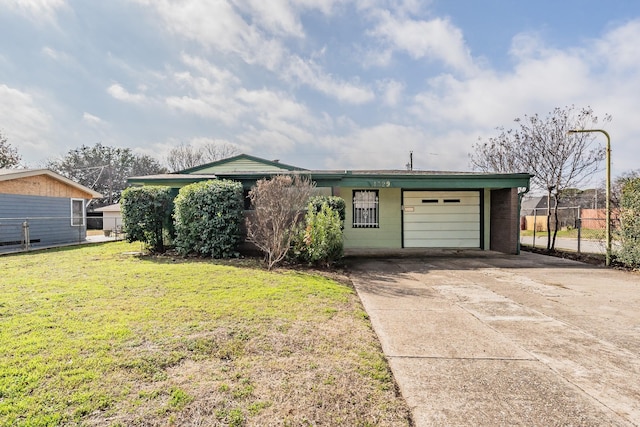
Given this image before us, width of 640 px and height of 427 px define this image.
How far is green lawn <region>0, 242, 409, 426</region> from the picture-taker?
2.08 meters

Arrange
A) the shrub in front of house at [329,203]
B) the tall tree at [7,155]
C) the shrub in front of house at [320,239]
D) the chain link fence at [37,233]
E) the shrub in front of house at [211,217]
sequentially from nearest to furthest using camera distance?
1. the shrub in front of house at [320,239]
2. the shrub in front of house at [329,203]
3. the shrub in front of house at [211,217]
4. the chain link fence at [37,233]
5. the tall tree at [7,155]

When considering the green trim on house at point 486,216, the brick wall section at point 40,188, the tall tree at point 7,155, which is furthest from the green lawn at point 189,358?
the tall tree at point 7,155

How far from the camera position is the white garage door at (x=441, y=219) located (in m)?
12.0

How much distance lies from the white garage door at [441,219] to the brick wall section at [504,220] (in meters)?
0.55

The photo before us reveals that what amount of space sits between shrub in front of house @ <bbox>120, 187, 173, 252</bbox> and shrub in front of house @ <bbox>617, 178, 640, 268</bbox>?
41.9ft

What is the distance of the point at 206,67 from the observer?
11.2m

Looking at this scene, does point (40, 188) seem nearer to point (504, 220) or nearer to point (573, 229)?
point (504, 220)

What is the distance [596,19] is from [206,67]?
1191cm

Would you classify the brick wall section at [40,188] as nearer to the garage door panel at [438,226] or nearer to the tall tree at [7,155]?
the garage door panel at [438,226]

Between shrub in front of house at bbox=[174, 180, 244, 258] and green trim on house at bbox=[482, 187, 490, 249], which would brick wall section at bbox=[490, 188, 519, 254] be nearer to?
green trim on house at bbox=[482, 187, 490, 249]

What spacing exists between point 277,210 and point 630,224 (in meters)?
8.83

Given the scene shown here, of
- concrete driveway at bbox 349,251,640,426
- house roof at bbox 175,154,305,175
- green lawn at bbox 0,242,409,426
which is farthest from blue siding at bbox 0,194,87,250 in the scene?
concrete driveway at bbox 349,251,640,426

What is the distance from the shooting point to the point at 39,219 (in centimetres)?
1291

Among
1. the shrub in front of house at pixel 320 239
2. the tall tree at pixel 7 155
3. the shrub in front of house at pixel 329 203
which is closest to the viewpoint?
the shrub in front of house at pixel 320 239
